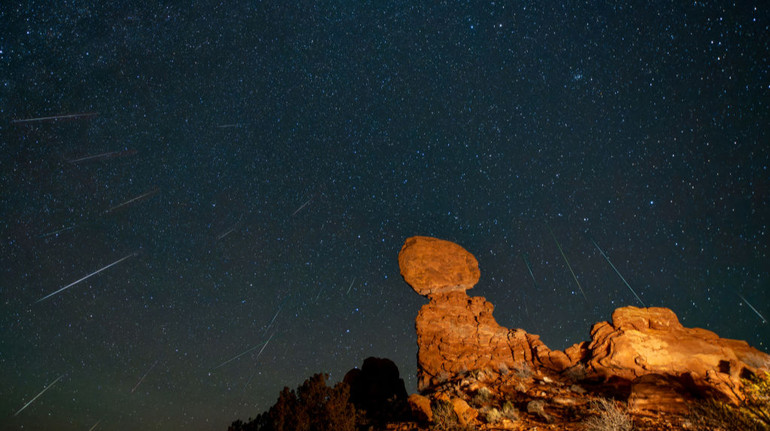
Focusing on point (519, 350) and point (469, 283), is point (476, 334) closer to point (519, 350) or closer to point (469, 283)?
point (519, 350)

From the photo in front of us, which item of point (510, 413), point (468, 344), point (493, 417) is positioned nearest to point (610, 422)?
point (510, 413)

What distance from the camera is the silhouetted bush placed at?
414 inches

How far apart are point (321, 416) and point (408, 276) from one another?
39.1ft

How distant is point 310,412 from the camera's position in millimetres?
11234

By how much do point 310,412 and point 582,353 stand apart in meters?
13.6

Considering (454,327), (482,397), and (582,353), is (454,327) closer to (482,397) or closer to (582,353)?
(482,397)

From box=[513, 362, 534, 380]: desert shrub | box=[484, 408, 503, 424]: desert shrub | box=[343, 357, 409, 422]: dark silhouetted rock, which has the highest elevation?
box=[484, 408, 503, 424]: desert shrub

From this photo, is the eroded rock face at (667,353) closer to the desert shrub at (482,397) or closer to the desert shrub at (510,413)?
the desert shrub at (482,397)

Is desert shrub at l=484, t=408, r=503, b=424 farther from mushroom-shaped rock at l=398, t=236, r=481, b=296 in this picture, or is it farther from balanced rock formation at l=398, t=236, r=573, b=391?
mushroom-shaped rock at l=398, t=236, r=481, b=296

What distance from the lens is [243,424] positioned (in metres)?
11.5

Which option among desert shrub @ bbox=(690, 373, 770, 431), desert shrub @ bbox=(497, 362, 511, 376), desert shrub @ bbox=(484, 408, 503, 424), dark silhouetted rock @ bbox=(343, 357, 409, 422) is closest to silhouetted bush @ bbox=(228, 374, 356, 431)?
desert shrub @ bbox=(484, 408, 503, 424)

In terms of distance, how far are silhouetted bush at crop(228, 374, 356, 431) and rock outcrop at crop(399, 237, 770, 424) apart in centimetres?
724

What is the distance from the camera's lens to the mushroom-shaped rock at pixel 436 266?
21453 millimetres

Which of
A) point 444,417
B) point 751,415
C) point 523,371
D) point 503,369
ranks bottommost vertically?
point 503,369
